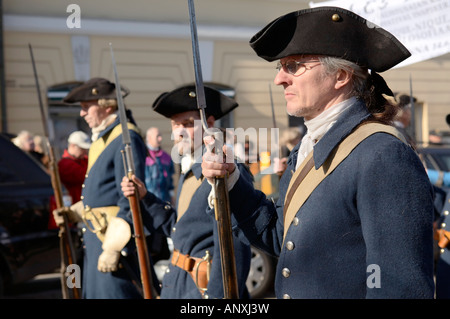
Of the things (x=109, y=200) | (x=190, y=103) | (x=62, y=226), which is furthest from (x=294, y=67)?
(x=62, y=226)

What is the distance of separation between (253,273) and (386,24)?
3.54 meters

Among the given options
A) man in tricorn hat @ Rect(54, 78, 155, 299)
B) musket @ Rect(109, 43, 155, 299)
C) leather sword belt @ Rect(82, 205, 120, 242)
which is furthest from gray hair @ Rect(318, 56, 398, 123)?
leather sword belt @ Rect(82, 205, 120, 242)

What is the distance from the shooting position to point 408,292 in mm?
1798

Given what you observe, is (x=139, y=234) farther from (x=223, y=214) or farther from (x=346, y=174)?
(x=346, y=174)

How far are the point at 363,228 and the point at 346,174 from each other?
0.54 feet

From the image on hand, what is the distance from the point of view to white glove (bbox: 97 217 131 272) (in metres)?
4.02

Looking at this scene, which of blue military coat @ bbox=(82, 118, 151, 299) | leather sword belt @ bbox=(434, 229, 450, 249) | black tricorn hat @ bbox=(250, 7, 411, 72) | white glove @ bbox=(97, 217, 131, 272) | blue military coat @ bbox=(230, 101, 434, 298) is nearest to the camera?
blue military coat @ bbox=(230, 101, 434, 298)

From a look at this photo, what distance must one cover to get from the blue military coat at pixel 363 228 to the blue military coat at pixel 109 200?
2.14 meters

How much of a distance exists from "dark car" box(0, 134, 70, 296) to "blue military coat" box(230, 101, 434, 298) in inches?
162

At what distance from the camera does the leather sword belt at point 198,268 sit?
3291 millimetres

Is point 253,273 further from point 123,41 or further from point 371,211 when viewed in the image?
point 123,41

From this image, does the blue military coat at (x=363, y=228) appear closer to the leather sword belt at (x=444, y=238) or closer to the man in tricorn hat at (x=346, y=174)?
the man in tricorn hat at (x=346, y=174)

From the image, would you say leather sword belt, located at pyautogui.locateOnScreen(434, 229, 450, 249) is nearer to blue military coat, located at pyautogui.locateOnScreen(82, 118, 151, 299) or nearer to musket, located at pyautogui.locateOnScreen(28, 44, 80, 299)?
blue military coat, located at pyautogui.locateOnScreen(82, 118, 151, 299)

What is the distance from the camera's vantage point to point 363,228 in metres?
1.88
